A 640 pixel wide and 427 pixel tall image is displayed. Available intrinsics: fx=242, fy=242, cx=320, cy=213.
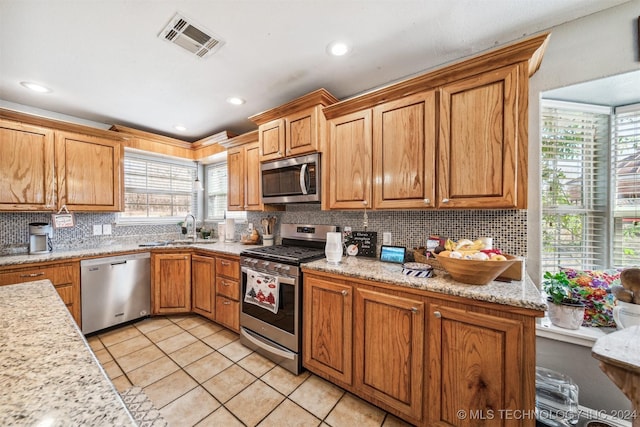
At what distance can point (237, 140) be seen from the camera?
3.07 m

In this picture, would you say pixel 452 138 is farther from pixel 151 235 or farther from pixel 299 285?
pixel 151 235

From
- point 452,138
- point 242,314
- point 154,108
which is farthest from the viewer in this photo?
point 154,108

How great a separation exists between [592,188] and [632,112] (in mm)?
534

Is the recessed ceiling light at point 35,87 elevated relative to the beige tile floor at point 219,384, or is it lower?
elevated

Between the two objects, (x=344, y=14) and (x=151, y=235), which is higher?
(x=344, y=14)

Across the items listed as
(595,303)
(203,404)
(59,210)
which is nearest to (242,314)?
(203,404)

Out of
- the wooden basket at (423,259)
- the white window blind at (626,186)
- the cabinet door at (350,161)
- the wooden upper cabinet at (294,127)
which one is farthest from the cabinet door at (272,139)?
the white window blind at (626,186)

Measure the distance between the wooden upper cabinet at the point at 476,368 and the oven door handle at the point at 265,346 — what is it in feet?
3.52

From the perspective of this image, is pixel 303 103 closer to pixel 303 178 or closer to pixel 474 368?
pixel 303 178

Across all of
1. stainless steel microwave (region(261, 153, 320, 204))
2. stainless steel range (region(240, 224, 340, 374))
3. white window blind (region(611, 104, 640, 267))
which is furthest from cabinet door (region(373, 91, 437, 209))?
white window blind (region(611, 104, 640, 267))

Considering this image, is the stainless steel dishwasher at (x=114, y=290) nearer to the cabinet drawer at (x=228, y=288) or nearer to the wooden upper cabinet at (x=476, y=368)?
the cabinet drawer at (x=228, y=288)

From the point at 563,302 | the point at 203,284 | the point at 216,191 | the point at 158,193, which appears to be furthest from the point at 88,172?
the point at 563,302

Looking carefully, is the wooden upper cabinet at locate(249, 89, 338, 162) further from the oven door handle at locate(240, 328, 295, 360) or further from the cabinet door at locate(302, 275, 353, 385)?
the oven door handle at locate(240, 328, 295, 360)

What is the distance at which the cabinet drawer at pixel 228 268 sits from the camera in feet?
8.37
